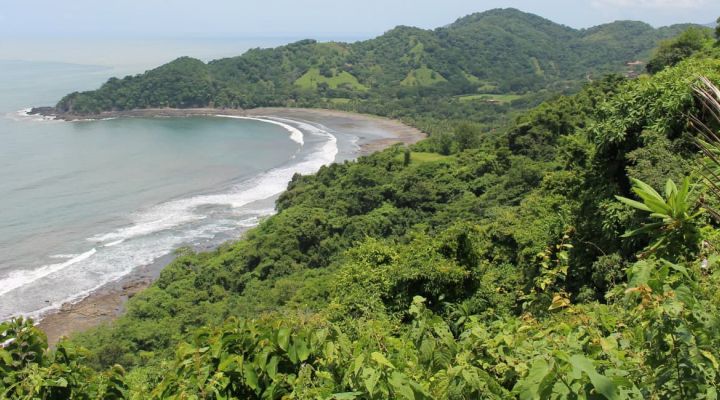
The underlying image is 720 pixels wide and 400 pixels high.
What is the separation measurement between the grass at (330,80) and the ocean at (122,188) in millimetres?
29925

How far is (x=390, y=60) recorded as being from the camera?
128875 mm

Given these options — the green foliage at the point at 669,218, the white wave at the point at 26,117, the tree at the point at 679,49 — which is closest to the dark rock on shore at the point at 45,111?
the white wave at the point at 26,117

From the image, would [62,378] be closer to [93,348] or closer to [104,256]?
[93,348]

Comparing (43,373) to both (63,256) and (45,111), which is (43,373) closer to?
(63,256)

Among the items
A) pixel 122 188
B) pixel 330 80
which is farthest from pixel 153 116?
pixel 122 188

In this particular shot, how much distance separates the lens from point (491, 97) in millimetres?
106625

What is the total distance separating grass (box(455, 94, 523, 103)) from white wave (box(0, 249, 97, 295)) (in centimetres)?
8322

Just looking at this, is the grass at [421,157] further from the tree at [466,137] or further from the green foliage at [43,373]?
the green foliage at [43,373]

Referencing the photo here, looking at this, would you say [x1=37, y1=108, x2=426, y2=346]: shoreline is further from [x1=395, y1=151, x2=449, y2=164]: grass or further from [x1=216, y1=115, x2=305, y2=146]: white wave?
[x1=395, y1=151, x2=449, y2=164]: grass

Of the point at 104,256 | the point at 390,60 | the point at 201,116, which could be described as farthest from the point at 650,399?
the point at 390,60

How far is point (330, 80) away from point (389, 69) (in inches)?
631

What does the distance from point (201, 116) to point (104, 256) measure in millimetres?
60446

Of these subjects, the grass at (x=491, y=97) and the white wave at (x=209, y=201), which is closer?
the white wave at (x=209, y=201)

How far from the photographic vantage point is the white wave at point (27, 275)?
1116 inches
